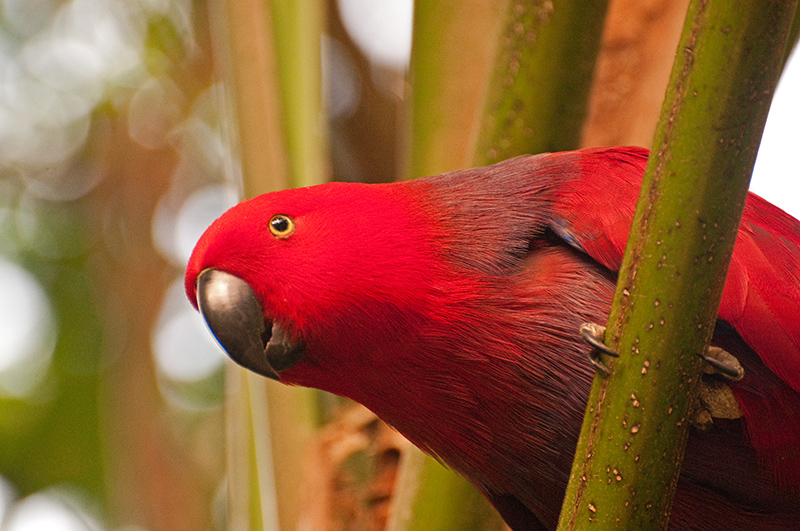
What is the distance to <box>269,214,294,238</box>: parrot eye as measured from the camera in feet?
4.48

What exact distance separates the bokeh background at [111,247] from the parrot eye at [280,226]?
1.56 m

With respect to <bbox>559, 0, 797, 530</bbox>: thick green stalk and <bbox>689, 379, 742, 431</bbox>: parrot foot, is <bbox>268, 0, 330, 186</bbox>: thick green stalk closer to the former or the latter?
<bbox>689, 379, 742, 431</bbox>: parrot foot

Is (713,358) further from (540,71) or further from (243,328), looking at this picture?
(243,328)

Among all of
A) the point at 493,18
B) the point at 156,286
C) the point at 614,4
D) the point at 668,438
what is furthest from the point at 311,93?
the point at 156,286

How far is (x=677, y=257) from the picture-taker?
737 mm

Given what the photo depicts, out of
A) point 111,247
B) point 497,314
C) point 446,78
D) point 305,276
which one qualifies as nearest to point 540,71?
point 446,78

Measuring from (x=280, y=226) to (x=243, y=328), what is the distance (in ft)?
0.69

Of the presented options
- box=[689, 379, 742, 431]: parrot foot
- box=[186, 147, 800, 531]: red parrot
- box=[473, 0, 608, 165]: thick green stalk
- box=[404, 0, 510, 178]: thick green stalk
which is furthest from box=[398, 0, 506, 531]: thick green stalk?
box=[689, 379, 742, 431]: parrot foot

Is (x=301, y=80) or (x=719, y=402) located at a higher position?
(x=301, y=80)

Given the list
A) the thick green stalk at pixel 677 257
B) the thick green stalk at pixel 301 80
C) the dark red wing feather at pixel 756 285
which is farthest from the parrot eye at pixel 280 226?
the thick green stalk at pixel 677 257

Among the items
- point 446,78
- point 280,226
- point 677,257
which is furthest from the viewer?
point 446,78

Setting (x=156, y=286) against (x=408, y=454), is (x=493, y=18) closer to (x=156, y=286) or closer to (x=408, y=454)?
(x=408, y=454)

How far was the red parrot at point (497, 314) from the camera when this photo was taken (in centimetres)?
119

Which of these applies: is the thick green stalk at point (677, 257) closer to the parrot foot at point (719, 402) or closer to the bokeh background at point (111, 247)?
the parrot foot at point (719, 402)
